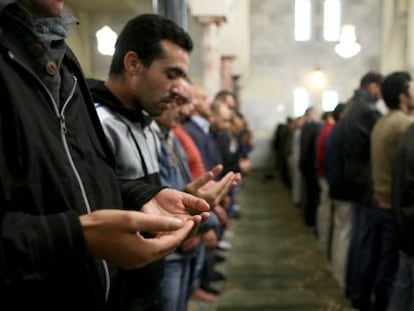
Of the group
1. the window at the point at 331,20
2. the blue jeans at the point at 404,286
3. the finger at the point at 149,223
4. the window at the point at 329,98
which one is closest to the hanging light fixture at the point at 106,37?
the blue jeans at the point at 404,286

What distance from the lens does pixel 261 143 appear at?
1798 cm

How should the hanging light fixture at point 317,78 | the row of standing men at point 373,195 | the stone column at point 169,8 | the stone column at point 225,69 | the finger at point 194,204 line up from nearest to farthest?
the finger at point 194,204 → the row of standing men at point 373,195 → the stone column at point 169,8 → the stone column at point 225,69 → the hanging light fixture at point 317,78

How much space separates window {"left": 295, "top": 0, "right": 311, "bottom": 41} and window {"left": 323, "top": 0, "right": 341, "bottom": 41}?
23.0 inches

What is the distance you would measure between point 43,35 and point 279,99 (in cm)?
1766

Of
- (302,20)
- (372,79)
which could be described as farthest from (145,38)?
(302,20)

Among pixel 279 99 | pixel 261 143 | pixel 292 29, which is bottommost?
pixel 261 143

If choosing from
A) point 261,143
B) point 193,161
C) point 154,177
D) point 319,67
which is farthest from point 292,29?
point 154,177

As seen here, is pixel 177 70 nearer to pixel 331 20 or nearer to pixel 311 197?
pixel 311 197

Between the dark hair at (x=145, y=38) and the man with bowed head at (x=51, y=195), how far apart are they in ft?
2.66

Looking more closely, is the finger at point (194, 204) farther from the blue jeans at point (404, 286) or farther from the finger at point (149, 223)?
the blue jeans at point (404, 286)

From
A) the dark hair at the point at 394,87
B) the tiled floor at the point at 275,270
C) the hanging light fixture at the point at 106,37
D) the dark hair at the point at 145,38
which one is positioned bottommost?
the tiled floor at the point at 275,270

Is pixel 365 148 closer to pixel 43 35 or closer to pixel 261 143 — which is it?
pixel 43 35

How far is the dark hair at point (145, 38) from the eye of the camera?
6.49ft

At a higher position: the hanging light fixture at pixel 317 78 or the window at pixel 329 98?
the hanging light fixture at pixel 317 78
